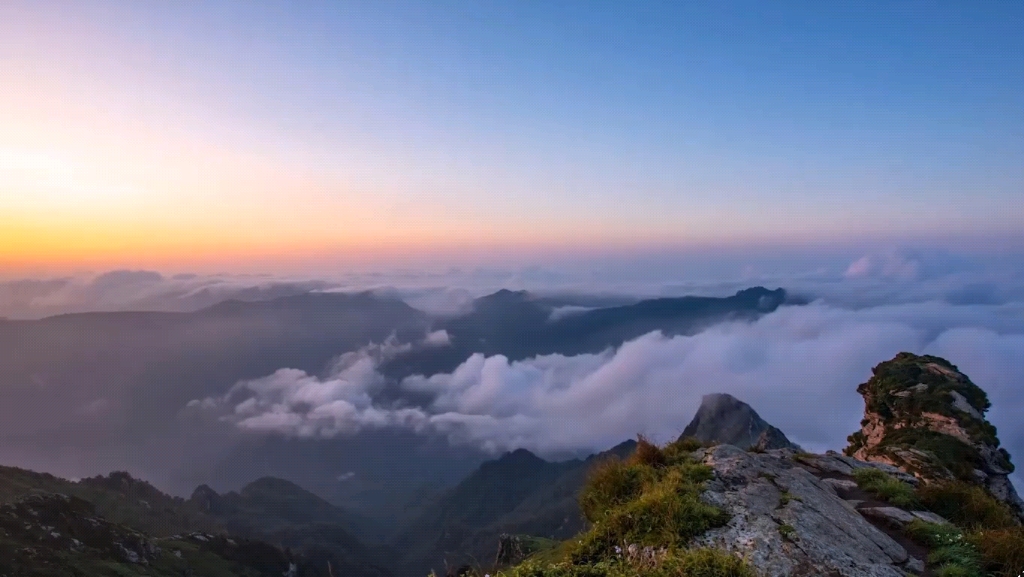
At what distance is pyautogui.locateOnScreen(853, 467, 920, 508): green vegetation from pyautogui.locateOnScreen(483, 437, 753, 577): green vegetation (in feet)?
17.5

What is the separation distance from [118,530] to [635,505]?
6027 inches

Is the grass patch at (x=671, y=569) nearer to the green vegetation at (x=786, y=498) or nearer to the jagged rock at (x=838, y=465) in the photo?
the green vegetation at (x=786, y=498)

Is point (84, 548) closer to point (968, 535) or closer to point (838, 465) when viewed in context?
point (838, 465)

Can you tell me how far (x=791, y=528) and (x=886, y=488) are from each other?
20.1 feet

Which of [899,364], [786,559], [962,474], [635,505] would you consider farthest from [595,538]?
[899,364]

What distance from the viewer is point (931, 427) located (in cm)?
3291

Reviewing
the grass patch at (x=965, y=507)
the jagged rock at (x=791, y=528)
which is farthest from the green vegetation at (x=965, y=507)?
the jagged rock at (x=791, y=528)

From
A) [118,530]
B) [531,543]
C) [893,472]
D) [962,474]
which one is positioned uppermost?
[893,472]

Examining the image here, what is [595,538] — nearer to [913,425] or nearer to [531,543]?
[913,425]

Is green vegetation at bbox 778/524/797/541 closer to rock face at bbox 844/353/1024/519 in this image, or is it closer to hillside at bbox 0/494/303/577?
rock face at bbox 844/353/1024/519

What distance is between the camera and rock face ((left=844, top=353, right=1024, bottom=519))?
2667 centimetres

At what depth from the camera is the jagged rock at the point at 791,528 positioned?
9.88 m

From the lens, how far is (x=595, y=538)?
35.7ft

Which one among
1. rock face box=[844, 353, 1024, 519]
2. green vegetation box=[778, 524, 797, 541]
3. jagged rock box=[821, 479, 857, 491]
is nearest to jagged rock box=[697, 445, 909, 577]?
green vegetation box=[778, 524, 797, 541]
